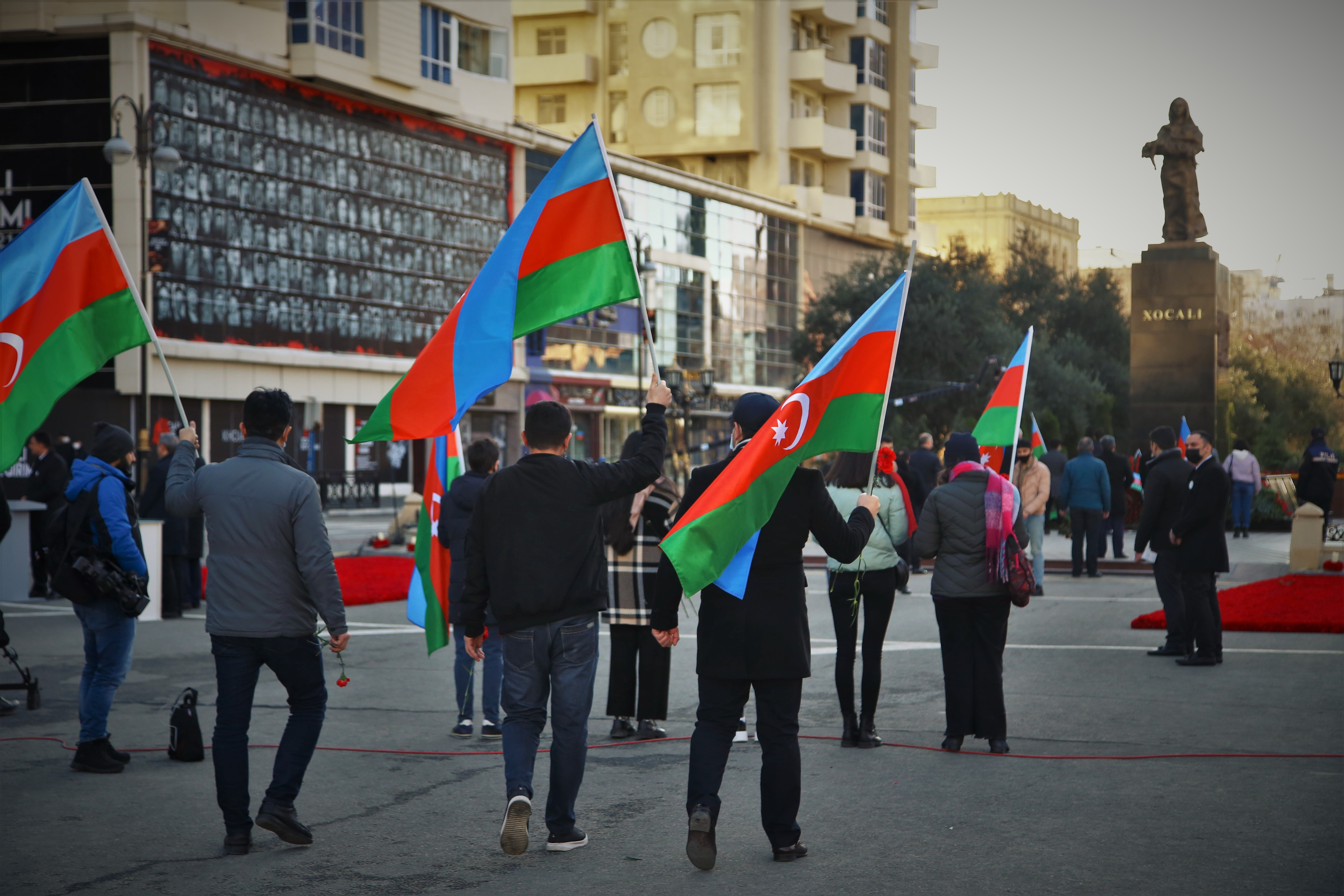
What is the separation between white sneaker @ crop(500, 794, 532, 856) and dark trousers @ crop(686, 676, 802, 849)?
658 mm

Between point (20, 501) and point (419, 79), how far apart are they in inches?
1388

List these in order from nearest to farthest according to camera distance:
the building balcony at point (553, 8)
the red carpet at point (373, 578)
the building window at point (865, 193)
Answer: the red carpet at point (373, 578) < the building balcony at point (553, 8) < the building window at point (865, 193)

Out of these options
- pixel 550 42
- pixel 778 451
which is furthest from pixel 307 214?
pixel 778 451

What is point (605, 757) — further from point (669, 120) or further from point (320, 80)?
point (669, 120)

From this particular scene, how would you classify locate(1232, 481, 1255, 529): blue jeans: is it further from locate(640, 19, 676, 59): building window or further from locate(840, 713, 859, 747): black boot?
locate(640, 19, 676, 59): building window

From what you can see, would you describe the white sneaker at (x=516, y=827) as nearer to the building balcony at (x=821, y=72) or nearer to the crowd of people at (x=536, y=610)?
the crowd of people at (x=536, y=610)

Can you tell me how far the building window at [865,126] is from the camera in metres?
74.9

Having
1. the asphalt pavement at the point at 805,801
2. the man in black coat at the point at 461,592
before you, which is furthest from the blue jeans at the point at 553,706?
the man in black coat at the point at 461,592

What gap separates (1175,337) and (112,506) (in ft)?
80.8

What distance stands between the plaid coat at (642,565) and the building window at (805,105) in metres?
66.0

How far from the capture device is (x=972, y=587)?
7.78m

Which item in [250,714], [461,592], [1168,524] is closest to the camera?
[250,714]

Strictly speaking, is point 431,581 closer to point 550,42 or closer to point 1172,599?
point 1172,599

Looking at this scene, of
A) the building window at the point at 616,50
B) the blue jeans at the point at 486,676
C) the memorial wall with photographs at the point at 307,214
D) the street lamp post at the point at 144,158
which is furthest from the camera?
the building window at the point at 616,50
